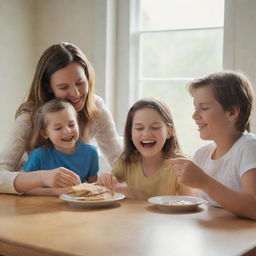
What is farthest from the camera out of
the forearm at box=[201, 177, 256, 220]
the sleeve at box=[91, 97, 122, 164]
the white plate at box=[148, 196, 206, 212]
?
the sleeve at box=[91, 97, 122, 164]

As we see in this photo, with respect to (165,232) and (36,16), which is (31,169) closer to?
(165,232)

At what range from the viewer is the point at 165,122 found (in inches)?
82.9

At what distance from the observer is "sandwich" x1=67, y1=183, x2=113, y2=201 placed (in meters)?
1.74

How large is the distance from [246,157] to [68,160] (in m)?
0.81

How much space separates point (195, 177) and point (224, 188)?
0.10 m

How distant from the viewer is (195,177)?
62.2 inches

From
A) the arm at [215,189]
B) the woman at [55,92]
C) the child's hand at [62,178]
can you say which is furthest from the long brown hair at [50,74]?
the arm at [215,189]

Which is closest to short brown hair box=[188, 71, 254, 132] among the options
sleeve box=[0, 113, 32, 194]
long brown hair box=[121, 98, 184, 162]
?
long brown hair box=[121, 98, 184, 162]

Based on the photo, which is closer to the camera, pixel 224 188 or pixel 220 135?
pixel 224 188

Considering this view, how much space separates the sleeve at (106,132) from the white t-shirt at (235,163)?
0.71m

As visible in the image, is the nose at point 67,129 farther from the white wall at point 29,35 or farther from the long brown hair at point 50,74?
the white wall at point 29,35

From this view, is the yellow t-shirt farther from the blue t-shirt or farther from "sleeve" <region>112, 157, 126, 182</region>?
the blue t-shirt

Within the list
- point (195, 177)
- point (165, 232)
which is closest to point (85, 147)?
point (195, 177)

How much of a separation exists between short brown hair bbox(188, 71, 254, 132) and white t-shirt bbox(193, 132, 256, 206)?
0.07 meters
